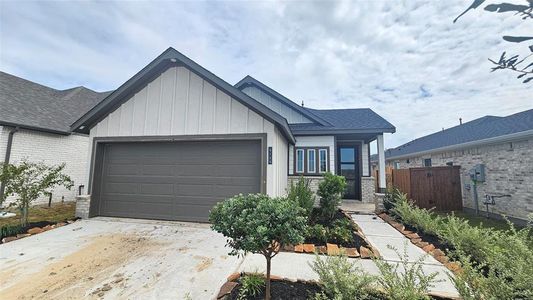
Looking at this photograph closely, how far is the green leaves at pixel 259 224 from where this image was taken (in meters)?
2.35

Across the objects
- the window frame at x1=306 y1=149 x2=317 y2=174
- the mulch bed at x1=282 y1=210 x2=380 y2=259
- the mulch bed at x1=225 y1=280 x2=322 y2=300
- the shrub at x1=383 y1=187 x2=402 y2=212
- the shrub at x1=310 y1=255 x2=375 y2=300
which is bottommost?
the mulch bed at x1=225 y1=280 x2=322 y2=300

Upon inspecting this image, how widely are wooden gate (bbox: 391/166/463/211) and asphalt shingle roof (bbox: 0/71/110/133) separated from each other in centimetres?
1453

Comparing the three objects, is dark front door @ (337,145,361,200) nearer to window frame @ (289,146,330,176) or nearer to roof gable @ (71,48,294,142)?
window frame @ (289,146,330,176)

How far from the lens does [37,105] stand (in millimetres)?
9664

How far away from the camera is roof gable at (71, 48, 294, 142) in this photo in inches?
232

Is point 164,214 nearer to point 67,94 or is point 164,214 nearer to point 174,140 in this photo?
point 174,140

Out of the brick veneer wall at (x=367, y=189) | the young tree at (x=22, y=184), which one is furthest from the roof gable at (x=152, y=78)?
the brick veneer wall at (x=367, y=189)

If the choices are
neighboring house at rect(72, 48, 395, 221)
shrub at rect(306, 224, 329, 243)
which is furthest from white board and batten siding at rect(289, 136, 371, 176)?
shrub at rect(306, 224, 329, 243)

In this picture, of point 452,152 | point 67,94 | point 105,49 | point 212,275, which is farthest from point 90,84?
point 452,152

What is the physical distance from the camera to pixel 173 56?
246 inches

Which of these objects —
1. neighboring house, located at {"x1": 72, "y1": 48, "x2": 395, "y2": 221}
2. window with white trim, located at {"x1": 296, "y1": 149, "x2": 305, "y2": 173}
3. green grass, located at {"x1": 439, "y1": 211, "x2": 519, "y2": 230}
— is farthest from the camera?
window with white trim, located at {"x1": 296, "y1": 149, "x2": 305, "y2": 173}

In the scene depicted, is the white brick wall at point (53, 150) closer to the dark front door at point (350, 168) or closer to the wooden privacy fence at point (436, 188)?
the dark front door at point (350, 168)

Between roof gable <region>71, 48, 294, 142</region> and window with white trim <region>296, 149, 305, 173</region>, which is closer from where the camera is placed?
roof gable <region>71, 48, 294, 142</region>

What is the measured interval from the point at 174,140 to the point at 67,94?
34.8 feet
